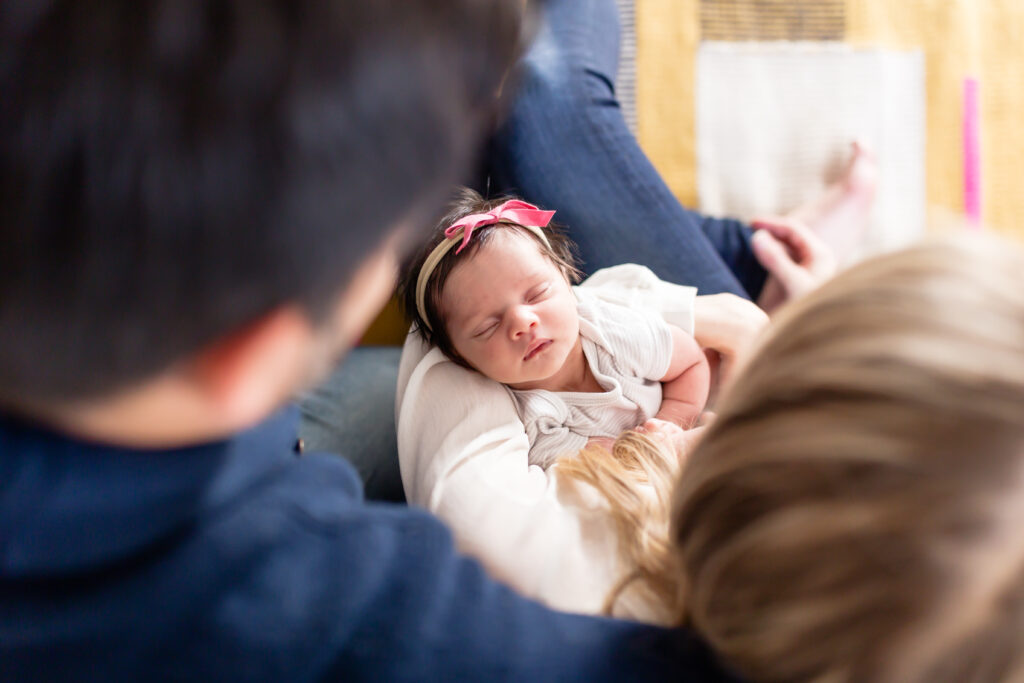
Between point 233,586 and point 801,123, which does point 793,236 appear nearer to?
point 801,123

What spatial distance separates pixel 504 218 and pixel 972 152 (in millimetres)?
991

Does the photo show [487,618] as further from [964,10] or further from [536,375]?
[964,10]

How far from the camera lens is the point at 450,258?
828 millimetres

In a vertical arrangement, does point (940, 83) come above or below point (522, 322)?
above

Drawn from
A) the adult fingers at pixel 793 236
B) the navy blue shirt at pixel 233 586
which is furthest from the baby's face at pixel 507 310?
the adult fingers at pixel 793 236

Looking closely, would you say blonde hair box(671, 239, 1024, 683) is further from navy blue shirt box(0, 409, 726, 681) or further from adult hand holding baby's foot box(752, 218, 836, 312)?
adult hand holding baby's foot box(752, 218, 836, 312)

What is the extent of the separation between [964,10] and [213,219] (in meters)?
1.48

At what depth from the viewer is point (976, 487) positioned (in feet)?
1.17

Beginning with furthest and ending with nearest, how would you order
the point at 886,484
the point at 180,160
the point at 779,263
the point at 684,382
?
1. the point at 779,263
2. the point at 684,382
3. the point at 886,484
4. the point at 180,160

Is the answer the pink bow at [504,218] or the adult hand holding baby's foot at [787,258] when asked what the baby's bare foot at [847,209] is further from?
the pink bow at [504,218]

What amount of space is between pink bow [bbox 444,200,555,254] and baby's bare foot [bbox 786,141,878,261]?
0.59 m

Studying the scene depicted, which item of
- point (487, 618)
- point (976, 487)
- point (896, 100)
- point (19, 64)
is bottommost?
point (487, 618)

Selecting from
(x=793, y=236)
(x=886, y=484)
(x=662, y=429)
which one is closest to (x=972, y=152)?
(x=793, y=236)

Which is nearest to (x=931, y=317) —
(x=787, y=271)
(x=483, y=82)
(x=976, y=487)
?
(x=976, y=487)
